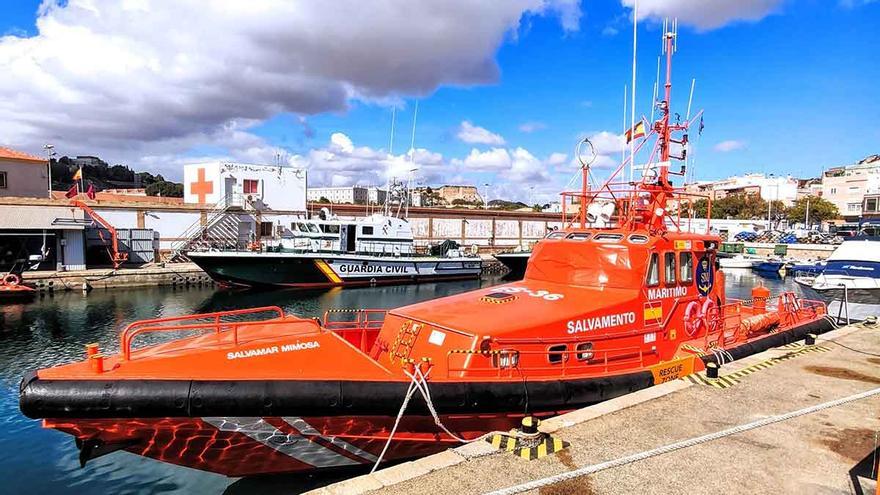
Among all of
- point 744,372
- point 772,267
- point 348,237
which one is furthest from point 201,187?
point 772,267

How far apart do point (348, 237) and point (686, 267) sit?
23.3 metres

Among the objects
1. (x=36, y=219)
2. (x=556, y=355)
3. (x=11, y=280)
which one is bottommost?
(x=11, y=280)

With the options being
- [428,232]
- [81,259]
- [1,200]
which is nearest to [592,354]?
[81,259]

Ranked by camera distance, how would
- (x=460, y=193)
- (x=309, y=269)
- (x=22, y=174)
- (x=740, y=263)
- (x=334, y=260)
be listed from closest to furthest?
(x=309, y=269)
(x=334, y=260)
(x=22, y=174)
(x=740, y=263)
(x=460, y=193)

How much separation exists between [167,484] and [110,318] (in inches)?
569

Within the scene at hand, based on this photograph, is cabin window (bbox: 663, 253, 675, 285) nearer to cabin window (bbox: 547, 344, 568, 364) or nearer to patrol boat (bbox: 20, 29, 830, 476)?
patrol boat (bbox: 20, 29, 830, 476)

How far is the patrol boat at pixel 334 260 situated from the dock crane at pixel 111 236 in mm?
4981

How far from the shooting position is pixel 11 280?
872 inches

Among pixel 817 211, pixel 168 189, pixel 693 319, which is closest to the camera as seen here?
pixel 693 319

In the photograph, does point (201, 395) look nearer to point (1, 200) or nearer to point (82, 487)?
point (82, 487)

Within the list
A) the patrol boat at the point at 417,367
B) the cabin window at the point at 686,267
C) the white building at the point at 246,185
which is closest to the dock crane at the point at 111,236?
the white building at the point at 246,185

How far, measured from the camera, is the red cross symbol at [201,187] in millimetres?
34806

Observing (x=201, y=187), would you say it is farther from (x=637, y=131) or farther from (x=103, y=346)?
(x=637, y=131)

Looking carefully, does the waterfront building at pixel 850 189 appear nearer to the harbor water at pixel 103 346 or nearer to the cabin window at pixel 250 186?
the harbor water at pixel 103 346
